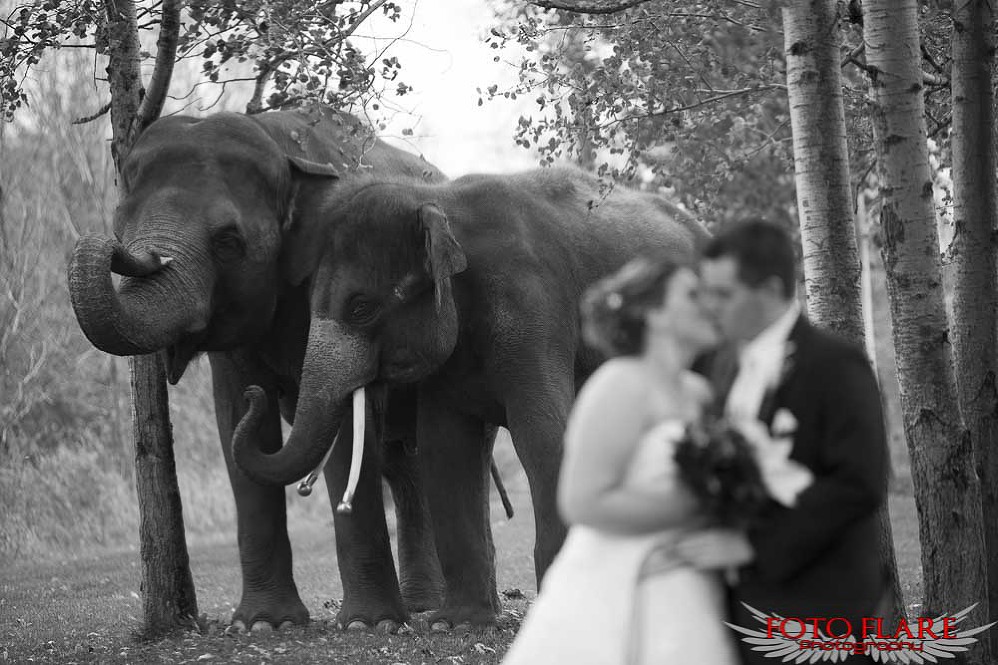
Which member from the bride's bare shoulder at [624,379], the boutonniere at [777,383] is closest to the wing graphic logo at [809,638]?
the boutonniere at [777,383]

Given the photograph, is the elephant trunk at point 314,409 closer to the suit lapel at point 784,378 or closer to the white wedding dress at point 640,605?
the white wedding dress at point 640,605

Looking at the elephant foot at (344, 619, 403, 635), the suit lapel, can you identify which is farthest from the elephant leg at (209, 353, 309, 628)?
the suit lapel

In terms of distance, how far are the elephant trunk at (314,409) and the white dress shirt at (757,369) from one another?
630 cm

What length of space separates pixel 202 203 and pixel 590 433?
739cm

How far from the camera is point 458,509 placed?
1062 centimetres

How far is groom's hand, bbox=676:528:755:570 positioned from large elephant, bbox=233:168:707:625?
581cm

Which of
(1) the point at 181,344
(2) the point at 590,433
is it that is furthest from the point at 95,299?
(2) the point at 590,433

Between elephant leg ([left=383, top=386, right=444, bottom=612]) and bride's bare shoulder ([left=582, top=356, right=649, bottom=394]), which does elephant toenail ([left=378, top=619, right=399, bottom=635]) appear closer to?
elephant leg ([left=383, top=386, right=444, bottom=612])

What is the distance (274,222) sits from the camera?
11.4 m

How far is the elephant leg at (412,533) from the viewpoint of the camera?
12.8 meters

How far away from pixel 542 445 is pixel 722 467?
628cm

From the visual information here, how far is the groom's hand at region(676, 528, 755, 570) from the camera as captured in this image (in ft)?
13.6

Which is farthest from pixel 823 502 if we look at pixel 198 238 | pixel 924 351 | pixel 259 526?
pixel 259 526

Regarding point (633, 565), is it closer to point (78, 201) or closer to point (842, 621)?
point (842, 621)
